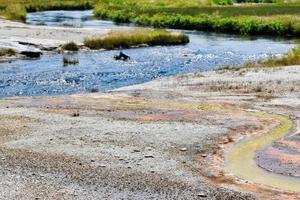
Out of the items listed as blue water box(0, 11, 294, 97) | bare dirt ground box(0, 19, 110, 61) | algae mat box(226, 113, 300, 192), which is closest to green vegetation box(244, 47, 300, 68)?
blue water box(0, 11, 294, 97)

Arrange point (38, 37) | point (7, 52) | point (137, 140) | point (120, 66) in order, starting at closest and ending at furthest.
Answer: point (137, 140) < point (120, 66) < point (7, 52) < point (38, 37)

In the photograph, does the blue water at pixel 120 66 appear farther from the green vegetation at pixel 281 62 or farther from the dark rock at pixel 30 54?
the green vegetation at pixel 281 62

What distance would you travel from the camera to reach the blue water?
36.5m

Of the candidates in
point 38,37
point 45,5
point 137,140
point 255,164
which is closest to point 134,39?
point 38,37

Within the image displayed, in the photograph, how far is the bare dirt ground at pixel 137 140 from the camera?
49.0 feet

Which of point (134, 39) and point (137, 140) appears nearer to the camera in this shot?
point (137, 140)

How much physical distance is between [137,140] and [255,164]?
4108 millimetres

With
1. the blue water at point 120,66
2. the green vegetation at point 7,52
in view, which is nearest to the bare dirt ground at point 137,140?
the blue water at point 120,66

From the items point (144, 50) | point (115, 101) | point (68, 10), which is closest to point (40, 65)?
point (144, 50)

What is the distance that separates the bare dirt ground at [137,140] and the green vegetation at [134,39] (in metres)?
24.4

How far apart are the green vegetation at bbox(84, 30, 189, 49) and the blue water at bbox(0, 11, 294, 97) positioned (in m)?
1.86

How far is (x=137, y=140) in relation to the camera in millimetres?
19531

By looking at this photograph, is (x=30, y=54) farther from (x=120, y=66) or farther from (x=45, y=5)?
(x=45, y=5)

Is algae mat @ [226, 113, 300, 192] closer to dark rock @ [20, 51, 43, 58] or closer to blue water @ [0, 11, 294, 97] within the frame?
blue water @ [0, 11, 294, 97]
